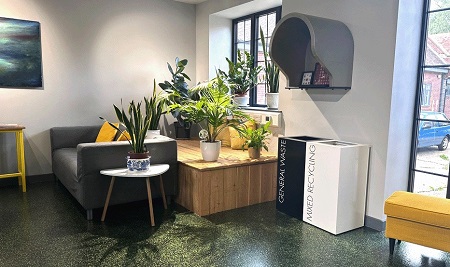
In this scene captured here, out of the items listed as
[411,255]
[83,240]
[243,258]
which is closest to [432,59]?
[411,255]

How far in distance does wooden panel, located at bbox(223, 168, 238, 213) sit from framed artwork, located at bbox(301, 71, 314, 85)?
47.7 inches

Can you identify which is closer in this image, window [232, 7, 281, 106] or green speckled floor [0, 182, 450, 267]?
green speckled floor [0, 182, 450, 267]

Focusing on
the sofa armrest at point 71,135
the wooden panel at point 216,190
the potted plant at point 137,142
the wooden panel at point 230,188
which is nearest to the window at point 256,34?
the wooden panel at point 230,188

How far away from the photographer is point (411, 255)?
2643 mm

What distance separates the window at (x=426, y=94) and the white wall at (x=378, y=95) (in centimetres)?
10

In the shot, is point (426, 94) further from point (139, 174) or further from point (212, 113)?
point (139, 174)

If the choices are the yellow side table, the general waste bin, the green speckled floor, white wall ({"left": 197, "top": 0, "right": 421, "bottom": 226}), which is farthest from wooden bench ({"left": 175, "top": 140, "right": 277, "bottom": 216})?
the yellow side table

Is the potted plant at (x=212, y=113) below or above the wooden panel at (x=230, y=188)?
above

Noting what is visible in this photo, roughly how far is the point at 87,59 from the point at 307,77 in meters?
3.13

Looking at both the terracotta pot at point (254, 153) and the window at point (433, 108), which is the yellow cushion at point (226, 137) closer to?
the terracotta pot at point (254, 153)

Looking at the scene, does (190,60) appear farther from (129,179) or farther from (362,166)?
(362,166)

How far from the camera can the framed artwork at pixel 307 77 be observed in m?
3.60

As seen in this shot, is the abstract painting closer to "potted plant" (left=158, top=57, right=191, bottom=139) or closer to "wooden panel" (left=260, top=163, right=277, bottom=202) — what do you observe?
"potted plant" (left=158, top=57, right=191, bottom=139)

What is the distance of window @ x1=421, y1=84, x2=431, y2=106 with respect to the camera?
308cm
